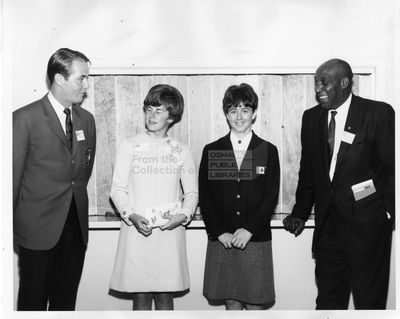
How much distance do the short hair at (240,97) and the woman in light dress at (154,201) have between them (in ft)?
0.75

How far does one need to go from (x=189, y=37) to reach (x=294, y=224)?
1000 mm

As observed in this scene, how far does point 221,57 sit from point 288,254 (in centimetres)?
98

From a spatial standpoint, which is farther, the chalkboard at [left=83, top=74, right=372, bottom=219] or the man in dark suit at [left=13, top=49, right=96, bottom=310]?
the chalkboard at [left=83, top=74, right=372, bottom=219]

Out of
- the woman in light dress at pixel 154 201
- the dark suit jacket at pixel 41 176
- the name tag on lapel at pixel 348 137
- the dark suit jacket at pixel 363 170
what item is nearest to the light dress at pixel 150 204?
the woman in light dress at pixel 154 201

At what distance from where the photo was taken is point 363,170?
7.37ft

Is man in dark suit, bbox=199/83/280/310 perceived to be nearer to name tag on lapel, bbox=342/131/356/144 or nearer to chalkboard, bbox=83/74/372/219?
chalkboard, bbox=83/74/372/219

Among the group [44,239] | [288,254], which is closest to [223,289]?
[288,254]

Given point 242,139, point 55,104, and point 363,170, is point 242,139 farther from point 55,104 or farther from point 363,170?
point 55,104

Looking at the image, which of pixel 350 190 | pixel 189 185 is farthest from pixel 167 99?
pixel 350 190

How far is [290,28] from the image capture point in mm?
2295

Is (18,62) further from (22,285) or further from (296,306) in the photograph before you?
(296,306)

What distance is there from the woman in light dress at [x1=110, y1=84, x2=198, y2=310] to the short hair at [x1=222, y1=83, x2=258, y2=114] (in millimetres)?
228

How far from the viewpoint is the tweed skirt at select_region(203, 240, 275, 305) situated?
→ 2.27 metres

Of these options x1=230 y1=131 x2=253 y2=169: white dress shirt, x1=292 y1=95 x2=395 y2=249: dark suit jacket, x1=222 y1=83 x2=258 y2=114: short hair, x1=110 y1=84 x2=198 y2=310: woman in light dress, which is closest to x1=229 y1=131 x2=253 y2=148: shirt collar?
x1=230 y1=131 x2=253 y2=169: white dress shirt
